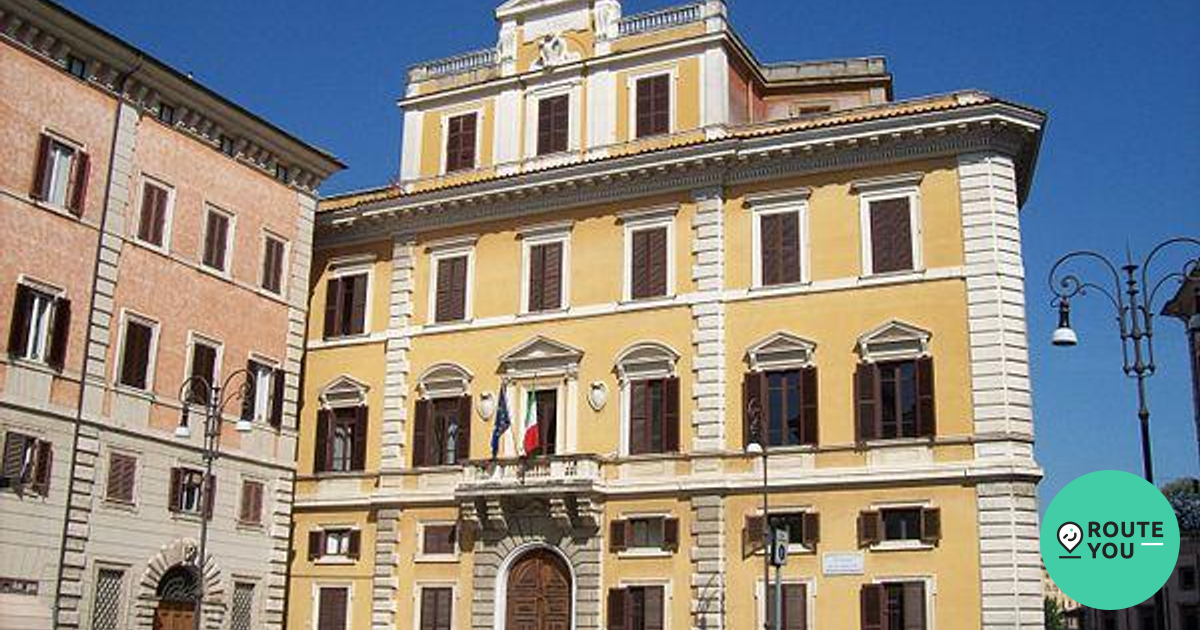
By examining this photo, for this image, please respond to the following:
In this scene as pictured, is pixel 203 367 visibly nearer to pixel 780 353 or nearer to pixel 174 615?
pixel 174 615

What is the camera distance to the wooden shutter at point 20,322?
26.6m

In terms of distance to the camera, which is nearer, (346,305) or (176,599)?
(176,599)

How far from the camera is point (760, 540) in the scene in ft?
96.4

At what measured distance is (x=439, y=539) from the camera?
33.0 meters

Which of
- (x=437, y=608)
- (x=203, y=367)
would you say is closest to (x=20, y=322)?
(x=203, y=367)

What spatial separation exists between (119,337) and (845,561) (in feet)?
55.1

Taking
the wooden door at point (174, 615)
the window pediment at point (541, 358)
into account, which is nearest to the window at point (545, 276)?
the window pediment at point (541, 358)

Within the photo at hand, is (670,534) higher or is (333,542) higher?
(670,534)

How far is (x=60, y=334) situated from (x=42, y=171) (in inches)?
137

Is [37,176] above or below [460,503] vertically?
above

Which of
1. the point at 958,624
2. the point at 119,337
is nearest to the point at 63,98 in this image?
the point at 119,337

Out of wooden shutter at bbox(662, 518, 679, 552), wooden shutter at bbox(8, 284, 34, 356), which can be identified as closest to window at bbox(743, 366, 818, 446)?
wooden shutter at bbox(662, 518, 679, 552)

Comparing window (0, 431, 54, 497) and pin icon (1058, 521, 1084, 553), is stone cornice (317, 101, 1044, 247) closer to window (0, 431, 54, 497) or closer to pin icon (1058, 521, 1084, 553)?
window (0, 431, 54, 497)

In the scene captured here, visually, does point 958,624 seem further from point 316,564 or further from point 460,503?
point 316,564
